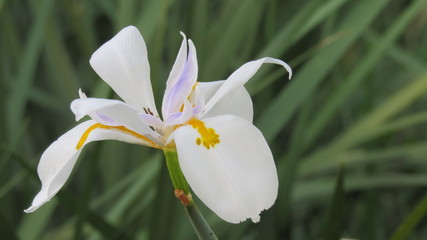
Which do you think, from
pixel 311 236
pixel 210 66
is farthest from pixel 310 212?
pixel 210 66

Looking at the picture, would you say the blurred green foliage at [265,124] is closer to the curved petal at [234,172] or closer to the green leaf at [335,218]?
the green leaf at [335,218]

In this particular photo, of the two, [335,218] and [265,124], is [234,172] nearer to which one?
[335,218]

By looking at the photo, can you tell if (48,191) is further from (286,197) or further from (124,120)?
(286,197)

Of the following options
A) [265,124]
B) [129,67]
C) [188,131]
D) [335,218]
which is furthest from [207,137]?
[265,124]

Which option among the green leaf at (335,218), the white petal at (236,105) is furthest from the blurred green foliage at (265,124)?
the white petal at (236,105)

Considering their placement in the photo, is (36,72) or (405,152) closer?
(405,152)

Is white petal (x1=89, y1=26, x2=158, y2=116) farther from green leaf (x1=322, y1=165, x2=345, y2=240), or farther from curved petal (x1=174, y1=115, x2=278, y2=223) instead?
green leaf (x1=322, y1=165, x2=345, y2=240)

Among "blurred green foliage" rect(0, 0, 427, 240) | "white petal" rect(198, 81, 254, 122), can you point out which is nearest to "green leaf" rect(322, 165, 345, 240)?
"blurred green foliage" rect(0, 0, 427, 240)
